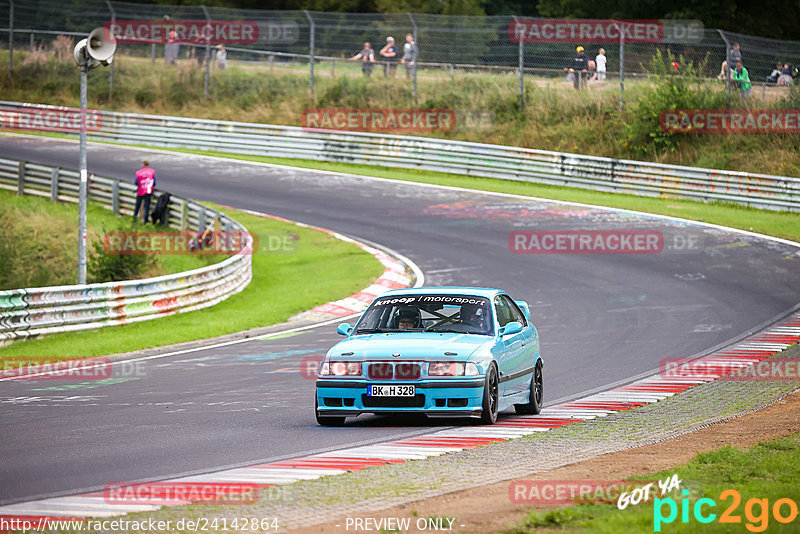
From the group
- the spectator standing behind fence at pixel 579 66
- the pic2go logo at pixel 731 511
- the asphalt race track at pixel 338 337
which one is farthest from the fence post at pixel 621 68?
the pic2go logo at pixel 731 511

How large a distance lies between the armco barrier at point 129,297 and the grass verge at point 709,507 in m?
11.9

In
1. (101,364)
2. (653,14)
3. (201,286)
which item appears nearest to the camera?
(101,364)

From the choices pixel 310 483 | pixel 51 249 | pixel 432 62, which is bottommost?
pixel 51 249

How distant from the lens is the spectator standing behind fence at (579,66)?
1419 inches

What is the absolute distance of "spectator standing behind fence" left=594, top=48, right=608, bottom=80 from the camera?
116 feet

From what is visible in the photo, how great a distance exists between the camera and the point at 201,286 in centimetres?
2102

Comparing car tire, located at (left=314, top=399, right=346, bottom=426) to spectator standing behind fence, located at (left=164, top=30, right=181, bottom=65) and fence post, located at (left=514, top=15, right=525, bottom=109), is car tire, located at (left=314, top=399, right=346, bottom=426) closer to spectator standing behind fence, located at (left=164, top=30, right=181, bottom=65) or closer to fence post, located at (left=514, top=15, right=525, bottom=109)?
fence post, located at (left=514, top=15, right=525, bottom=109)

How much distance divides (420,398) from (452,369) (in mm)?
405

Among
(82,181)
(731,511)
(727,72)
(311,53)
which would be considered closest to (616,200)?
(727,72)

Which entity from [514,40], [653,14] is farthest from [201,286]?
[653,14]

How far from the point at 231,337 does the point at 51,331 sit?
9.32ft

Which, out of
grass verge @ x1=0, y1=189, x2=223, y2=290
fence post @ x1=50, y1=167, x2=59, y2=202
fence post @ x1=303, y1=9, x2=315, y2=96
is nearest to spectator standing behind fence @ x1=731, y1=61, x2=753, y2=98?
fence post @ x1=303, y1=9, x2=315, y2=96

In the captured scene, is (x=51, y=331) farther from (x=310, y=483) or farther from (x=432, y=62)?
(x=432, y=62)

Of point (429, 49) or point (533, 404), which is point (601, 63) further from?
point (533, 404)
